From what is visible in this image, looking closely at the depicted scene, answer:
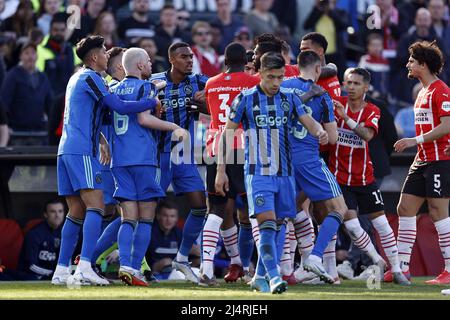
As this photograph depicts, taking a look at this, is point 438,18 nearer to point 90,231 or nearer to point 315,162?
point 315,162

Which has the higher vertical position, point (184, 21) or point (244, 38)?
point (184, 21)

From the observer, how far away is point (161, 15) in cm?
1950

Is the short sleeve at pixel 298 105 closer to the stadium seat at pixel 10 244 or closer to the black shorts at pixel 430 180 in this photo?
the black shorts at pixel 430 180

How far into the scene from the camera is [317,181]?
1214cm

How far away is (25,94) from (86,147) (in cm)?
580

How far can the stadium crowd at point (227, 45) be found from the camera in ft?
42.8

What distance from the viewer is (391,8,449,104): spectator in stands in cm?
1967

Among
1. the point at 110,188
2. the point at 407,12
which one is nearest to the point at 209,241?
the point at 110,188

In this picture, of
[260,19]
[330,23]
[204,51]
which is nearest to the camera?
[204,51]

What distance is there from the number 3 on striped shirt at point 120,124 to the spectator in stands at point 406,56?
837 cm

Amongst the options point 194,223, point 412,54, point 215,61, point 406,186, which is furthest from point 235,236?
point 215,61

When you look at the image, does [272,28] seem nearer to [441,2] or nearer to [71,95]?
[441,2]

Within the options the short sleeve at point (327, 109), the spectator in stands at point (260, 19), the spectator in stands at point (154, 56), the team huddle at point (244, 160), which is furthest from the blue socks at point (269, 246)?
the spectator in stands at point (260, 19)

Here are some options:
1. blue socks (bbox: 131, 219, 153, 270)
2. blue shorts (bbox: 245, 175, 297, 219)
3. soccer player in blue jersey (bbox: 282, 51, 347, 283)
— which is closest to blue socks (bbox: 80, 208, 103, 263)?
blue socks (bbox: 131, 219, 153, 270)
